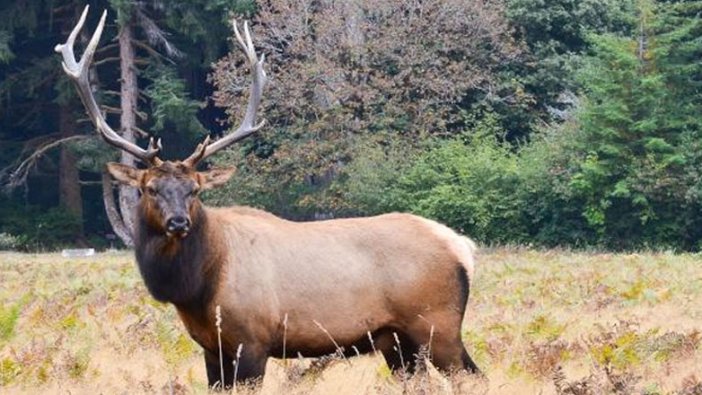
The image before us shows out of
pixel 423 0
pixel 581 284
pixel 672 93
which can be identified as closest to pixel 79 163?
pixel 423 0

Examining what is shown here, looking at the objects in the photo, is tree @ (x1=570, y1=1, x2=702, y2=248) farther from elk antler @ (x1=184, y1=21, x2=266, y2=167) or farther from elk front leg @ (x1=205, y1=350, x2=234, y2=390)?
elk front leg @ (x1=205, y1=350, x2=234, y2=390)

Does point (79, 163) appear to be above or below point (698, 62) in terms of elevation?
below

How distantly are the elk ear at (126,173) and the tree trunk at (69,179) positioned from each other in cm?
3447

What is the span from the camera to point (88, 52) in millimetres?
11969

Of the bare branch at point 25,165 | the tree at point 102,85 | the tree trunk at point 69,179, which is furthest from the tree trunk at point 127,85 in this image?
the tree trunk at point 69,179

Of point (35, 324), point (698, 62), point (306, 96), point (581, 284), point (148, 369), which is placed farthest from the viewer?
point (306, 96)

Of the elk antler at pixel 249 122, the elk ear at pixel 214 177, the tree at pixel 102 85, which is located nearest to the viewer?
the elk ear at pixel 214 177

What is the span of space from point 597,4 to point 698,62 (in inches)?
187

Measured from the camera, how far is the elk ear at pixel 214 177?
11.0 m

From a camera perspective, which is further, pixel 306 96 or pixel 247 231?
pixel 306 96

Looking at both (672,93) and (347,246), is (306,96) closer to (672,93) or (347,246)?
(672,93)

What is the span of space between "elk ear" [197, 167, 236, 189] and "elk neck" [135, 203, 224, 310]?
309 mm

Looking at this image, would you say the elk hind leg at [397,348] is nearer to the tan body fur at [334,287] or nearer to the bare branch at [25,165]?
the tan body fur at [334,287]

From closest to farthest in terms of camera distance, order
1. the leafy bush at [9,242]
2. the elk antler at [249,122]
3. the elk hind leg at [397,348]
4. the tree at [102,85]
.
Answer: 1. the elk hind leg at [397,348]
2. the elk antler at [249,122]
3. the leafy bush at [9,242]
4. the tree at [102,85]
